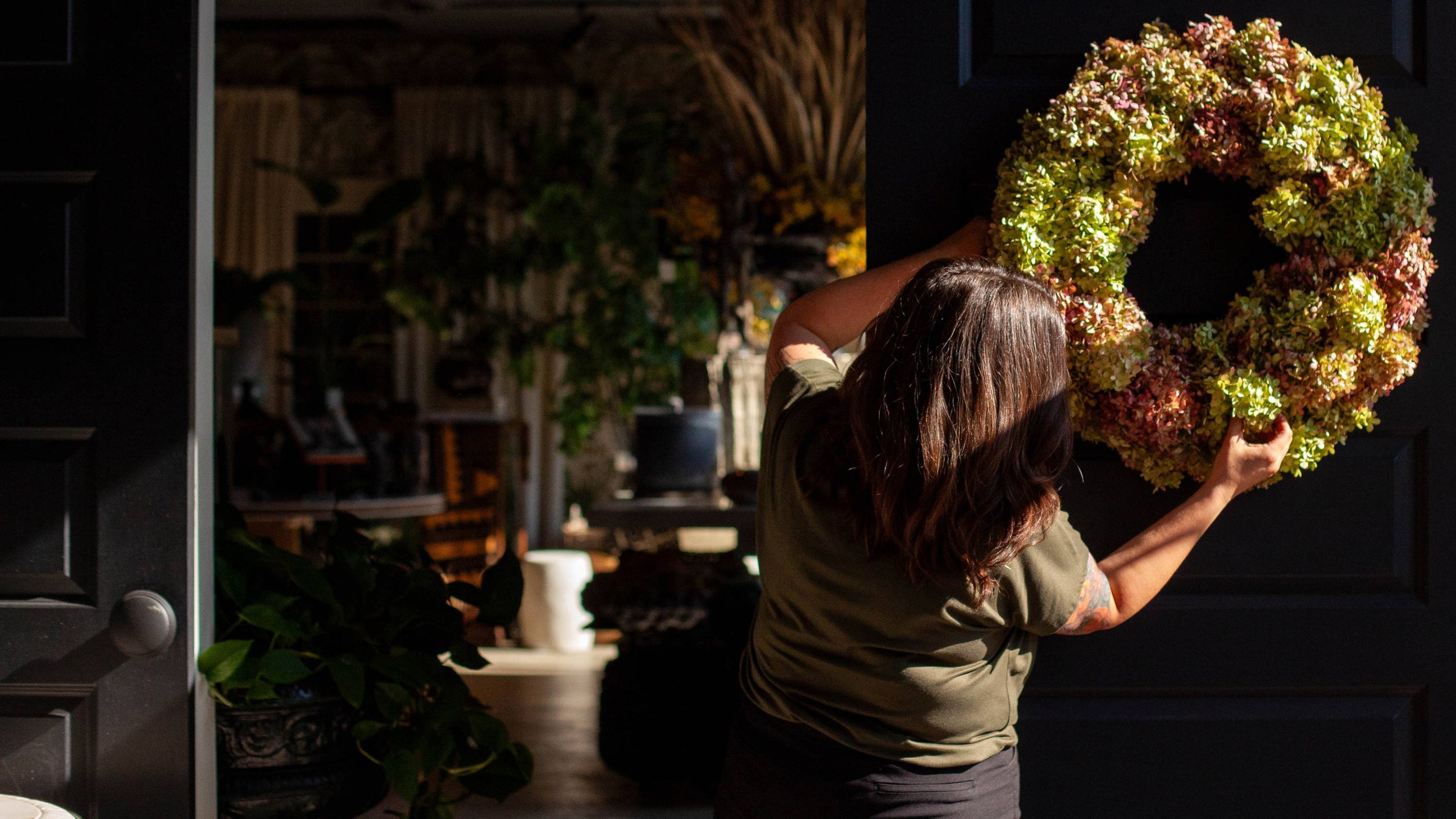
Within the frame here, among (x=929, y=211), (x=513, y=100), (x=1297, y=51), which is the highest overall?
(x=513, y=100)

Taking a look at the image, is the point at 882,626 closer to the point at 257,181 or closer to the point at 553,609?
the point at 553,609

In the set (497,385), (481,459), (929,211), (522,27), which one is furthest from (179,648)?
(522,27)

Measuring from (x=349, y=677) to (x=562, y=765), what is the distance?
107 centimetres

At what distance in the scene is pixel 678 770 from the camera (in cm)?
258

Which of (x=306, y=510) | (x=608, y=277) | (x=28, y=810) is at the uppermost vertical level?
(x=608, y=277)

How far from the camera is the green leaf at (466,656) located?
1986mm

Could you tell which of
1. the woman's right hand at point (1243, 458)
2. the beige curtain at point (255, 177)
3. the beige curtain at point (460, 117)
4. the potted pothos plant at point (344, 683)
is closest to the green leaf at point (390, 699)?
the potted pothos plant at point (344, 683)

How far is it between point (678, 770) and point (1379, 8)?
2.05 meters

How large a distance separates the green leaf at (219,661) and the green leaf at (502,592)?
1.48 ft

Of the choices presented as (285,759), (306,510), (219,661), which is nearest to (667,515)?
(285,759)

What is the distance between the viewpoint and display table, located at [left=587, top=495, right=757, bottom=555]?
2.61m

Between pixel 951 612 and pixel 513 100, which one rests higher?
pixel 513 100

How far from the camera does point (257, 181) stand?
24.6ft

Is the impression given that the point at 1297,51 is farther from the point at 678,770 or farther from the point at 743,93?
the point at 678,770
